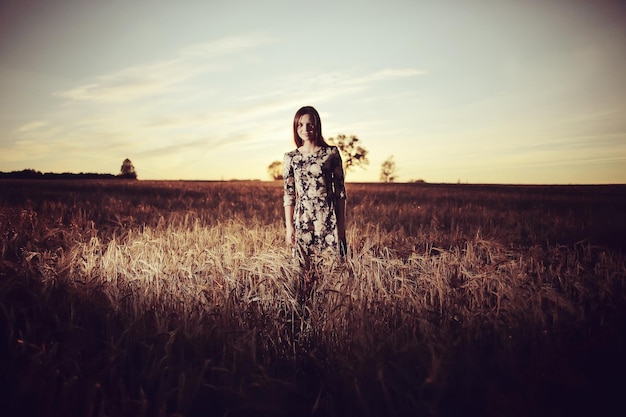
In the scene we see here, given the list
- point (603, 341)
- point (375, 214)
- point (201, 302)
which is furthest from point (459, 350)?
point (375, 214)

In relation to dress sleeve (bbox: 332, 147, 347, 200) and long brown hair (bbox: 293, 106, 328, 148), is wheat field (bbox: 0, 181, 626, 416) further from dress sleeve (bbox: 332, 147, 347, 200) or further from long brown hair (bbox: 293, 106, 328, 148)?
long brown hair (bbox: 293, 106, 328, 148)

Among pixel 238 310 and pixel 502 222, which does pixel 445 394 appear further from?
pixel 502 222

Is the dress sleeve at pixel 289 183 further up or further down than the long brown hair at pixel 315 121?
further down

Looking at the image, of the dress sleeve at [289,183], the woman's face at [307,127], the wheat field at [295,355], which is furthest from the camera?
the dress sleeve at [289,183]

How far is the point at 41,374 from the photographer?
62.1 inches

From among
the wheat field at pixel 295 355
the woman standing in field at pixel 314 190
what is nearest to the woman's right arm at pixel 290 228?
the woman standing in field at pixel 314 190

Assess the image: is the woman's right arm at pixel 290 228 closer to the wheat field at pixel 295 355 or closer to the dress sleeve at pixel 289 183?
the dress sleeve at pixel 289 183

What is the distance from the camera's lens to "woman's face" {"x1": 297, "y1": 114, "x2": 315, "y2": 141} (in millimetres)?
3469

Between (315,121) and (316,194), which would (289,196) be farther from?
(315,121)

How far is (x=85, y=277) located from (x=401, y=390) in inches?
120

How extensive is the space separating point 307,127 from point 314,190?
0.61 meters

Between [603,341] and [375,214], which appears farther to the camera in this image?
[375,214]

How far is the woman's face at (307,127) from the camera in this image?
11.4 feet

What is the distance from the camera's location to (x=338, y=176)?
3.57 metres
